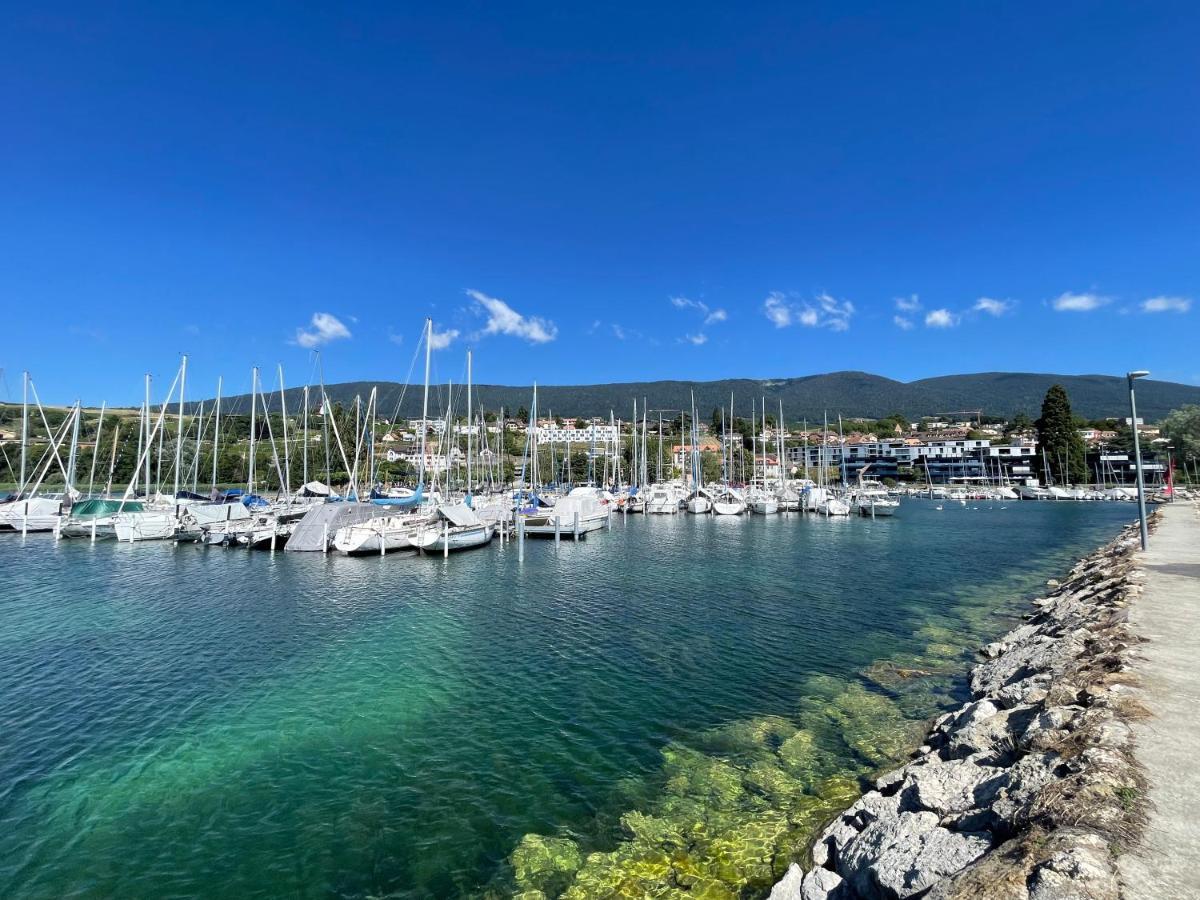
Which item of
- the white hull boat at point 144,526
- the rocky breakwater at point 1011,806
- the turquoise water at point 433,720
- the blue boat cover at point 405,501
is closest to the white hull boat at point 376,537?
the blue boat cover at point 405,501

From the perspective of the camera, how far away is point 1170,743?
808 cm

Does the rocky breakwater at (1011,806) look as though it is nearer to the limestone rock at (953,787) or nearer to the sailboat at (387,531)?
the limestone rock at (953,787)

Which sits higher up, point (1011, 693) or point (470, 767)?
point (1011, 693)

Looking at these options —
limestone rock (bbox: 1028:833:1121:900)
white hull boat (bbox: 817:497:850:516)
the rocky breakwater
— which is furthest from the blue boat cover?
white hull boat (bbox: 817:497:850:516)

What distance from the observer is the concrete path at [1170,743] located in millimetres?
5348

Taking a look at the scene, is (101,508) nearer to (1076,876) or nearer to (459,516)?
(459,516)

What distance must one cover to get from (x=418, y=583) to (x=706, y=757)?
22.6 m

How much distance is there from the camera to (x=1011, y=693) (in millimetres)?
12461

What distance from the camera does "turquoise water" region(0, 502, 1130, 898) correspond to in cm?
948

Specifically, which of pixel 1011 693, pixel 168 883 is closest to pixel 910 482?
pixel 1011 693

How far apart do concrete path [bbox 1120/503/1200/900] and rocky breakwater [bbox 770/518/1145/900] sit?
0.61 feet

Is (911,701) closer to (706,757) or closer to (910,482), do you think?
(706,757)

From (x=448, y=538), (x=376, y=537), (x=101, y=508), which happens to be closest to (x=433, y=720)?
(x=448, y=538)

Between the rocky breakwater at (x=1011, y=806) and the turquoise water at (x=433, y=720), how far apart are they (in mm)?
1604
